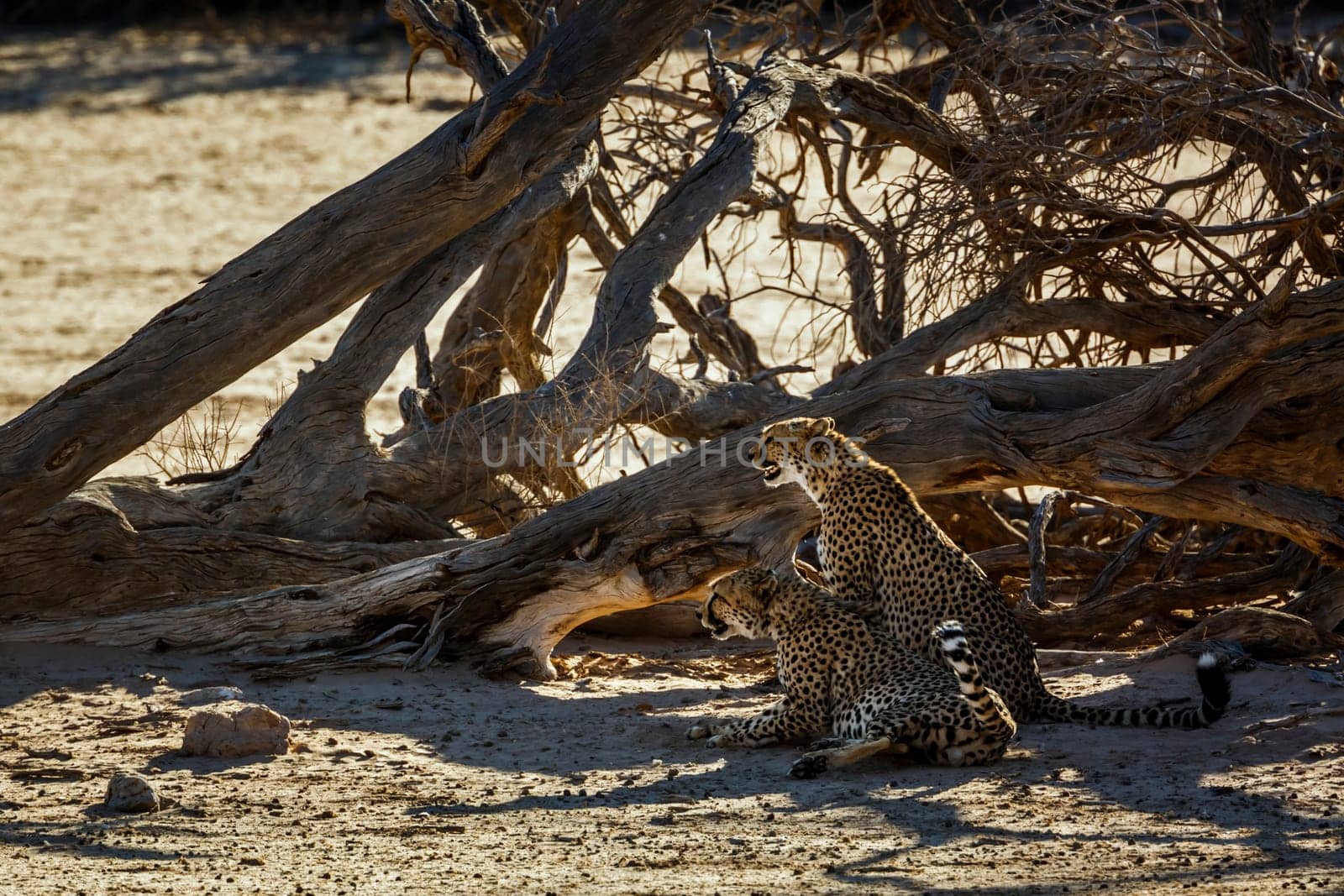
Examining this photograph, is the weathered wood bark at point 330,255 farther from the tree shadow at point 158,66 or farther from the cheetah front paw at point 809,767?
the tree shadow at point 158,66

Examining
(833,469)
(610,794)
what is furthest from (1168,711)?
(610,794)

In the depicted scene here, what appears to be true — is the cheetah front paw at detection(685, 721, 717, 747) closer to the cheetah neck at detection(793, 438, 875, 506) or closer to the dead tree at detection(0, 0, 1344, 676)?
the dead tree at detection(0, 0, 1344, 676)

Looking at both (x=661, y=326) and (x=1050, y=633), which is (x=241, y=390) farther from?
(x=1050, y=633)

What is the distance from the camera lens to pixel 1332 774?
450 centimetres

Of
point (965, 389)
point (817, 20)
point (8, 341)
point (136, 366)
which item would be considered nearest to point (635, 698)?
point (965, 389)

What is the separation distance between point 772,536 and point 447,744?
4.98 feet

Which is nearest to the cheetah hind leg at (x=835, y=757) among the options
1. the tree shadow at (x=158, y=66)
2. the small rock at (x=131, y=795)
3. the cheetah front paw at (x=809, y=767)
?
the cheetah front paw at (x=809, y=767)

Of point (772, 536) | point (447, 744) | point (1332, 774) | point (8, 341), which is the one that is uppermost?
point (8, 341)

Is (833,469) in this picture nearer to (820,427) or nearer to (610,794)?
(820,427)

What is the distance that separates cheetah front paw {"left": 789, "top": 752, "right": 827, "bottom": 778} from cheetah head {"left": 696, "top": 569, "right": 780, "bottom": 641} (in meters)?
0.79

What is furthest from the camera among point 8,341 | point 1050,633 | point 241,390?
point 8,341

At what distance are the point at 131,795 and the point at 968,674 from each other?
2.32m

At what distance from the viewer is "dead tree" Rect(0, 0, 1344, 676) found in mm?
5258

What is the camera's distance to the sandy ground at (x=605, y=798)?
12.4ft
